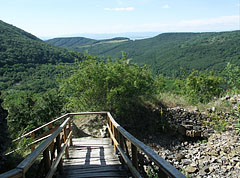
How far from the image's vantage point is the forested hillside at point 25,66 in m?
37.2

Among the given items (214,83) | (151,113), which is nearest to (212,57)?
(214,83)

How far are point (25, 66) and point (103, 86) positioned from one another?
41.6 m

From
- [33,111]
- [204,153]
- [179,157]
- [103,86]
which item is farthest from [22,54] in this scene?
[204,153]

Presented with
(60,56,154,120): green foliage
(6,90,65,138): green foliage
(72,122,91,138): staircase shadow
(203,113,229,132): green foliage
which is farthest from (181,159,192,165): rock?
(6,90,65,138): green foliage

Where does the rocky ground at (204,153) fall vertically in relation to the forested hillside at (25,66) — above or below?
below

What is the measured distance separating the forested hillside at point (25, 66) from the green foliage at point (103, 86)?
86.6ft

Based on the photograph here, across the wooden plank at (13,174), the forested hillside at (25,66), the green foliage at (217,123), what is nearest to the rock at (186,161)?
the green foliage at (217,123)

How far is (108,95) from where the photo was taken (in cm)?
911

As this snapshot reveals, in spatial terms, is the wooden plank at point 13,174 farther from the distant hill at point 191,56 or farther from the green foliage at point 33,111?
the distant hill at point 191,56

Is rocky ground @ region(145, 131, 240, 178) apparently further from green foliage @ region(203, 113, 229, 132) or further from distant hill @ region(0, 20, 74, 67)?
distant hill @ region(0, 20, 74, 67)

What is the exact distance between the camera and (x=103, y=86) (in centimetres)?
943

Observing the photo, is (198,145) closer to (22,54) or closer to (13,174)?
(13,174)

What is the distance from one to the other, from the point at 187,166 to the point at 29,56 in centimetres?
5038

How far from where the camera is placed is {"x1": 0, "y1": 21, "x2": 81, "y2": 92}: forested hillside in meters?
37.2
